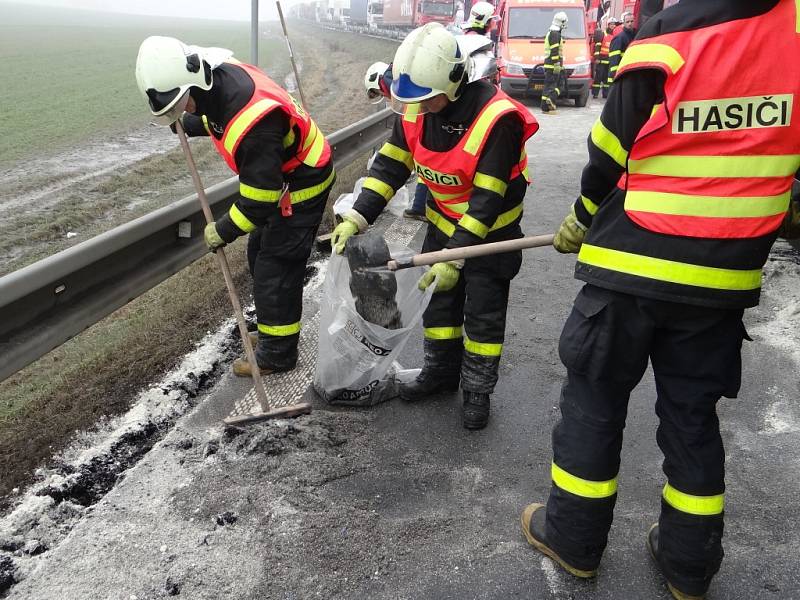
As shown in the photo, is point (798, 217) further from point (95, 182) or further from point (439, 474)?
point (95, 182)

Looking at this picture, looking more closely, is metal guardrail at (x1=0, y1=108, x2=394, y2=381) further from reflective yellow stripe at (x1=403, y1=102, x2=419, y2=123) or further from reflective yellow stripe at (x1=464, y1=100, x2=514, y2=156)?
reflective yellow stripe at (x1=464, y1=100, x2=514, y2=156)

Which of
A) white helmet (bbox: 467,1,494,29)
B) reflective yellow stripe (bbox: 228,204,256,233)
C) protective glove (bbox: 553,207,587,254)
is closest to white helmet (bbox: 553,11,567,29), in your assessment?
white helmet (bbox: 467,1,494,29)

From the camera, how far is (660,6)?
109 inches

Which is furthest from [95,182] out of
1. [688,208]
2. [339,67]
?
[339,67]

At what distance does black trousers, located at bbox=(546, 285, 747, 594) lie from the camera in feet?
6.75

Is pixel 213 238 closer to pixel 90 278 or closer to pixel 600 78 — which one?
pixel 90 278

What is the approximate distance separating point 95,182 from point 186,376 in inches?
206

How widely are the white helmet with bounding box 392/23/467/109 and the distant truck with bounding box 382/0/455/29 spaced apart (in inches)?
1191

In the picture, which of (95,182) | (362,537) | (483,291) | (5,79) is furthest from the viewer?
(5,79)

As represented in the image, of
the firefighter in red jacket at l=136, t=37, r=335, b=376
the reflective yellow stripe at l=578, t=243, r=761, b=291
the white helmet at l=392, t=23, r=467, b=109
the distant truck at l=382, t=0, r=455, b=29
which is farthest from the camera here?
the distant truck at l=382, t=0, r=455, b=29

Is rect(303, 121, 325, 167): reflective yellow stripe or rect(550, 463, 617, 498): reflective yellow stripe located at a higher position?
rect(303, 121, 325, 167): reflective yellow stripe

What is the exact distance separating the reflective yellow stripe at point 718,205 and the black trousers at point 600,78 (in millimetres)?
14962

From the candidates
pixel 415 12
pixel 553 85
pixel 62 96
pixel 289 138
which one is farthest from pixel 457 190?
pixel 415 12

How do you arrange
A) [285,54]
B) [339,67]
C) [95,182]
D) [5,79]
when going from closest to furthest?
[95,182] < [5,79] < [339,67] < [285,54]
